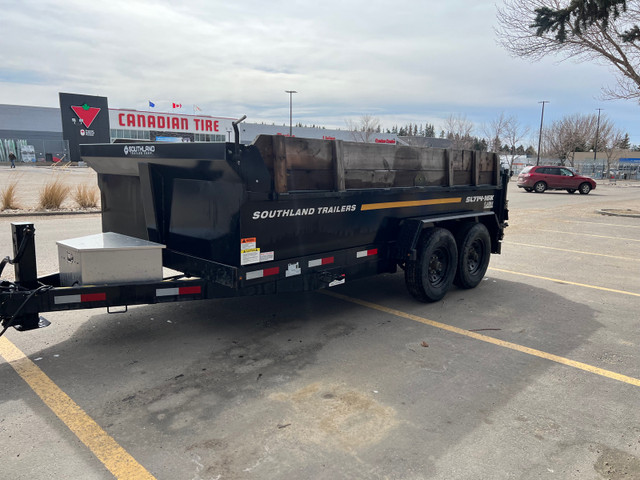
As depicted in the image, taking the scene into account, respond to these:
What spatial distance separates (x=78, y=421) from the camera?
326cm

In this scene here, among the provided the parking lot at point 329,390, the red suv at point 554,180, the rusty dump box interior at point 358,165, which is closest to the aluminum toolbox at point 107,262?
the parking lot at point 329,390

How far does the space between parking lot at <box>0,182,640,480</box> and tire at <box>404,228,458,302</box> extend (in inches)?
8.8

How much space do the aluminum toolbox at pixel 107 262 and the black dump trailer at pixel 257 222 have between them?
0.02 m

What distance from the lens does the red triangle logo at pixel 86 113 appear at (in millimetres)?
41625

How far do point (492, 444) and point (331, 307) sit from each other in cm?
300

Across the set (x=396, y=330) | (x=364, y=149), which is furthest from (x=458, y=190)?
(x=396, y=330)

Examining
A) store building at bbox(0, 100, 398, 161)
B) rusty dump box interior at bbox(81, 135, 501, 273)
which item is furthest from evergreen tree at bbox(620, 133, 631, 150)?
rusty dump box interior at bbox(81, 135, 501, 273)

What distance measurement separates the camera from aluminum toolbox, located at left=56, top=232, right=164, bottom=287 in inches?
163

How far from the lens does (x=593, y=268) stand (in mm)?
8594

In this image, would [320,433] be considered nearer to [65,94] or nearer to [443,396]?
[443,396]

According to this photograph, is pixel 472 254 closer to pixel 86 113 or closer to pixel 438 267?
pixel 438 267

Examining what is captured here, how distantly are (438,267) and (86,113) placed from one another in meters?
43.8

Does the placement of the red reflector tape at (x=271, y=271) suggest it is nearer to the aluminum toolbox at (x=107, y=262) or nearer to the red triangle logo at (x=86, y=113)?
the aluminum toolbox at (x=107, y=262)

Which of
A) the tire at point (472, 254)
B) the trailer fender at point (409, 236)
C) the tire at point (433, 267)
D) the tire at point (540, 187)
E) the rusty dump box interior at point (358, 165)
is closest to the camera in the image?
the rusty dump box interior at point (358, 165)
